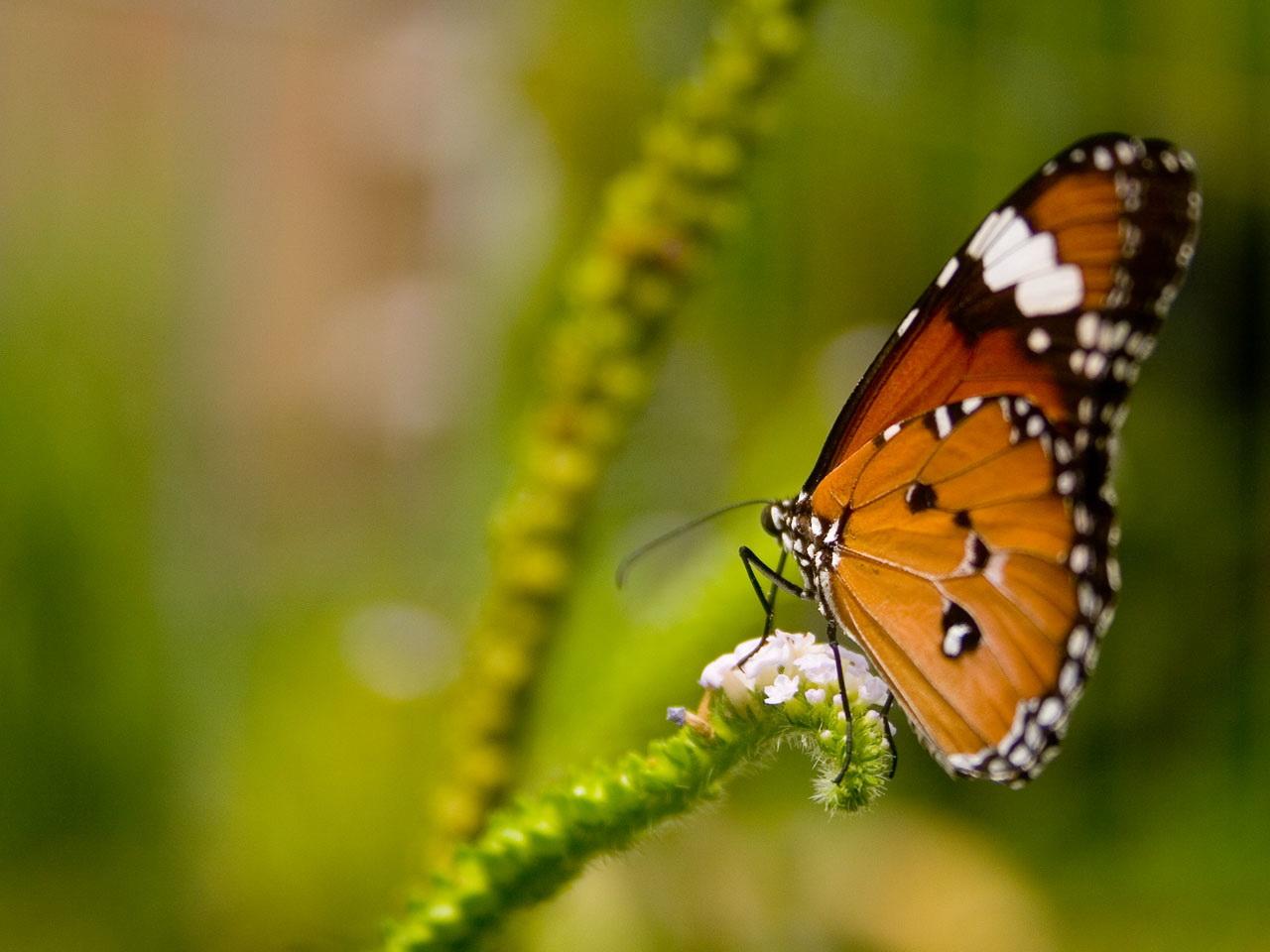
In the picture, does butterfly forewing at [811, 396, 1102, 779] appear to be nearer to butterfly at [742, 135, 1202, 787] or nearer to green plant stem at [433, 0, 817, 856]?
butterfly at [742, 135, 1202, 787]

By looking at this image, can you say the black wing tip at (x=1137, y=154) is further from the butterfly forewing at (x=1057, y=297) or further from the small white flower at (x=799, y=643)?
the small white flower at (x=799, y=643)

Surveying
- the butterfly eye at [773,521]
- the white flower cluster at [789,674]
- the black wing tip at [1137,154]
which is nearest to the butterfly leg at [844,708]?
the white flower cluster at [789,674]

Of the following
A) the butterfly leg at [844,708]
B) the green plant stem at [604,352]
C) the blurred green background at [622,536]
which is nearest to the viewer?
the butterfly leg at [844,708]

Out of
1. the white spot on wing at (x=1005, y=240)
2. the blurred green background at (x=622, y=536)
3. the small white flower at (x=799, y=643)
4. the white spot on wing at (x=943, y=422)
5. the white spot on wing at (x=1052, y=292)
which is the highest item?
the blurred green background at (x=622, y=536)

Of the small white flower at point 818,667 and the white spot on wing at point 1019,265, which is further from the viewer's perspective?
the white spot on wing at point 1019,265

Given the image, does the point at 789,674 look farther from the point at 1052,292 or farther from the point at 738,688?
the point at 1052,292

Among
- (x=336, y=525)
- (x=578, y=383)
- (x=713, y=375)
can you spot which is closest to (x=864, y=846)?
(x=713, y=375)

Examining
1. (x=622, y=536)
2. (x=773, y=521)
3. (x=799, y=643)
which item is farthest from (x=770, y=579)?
(x=622, y=536)
